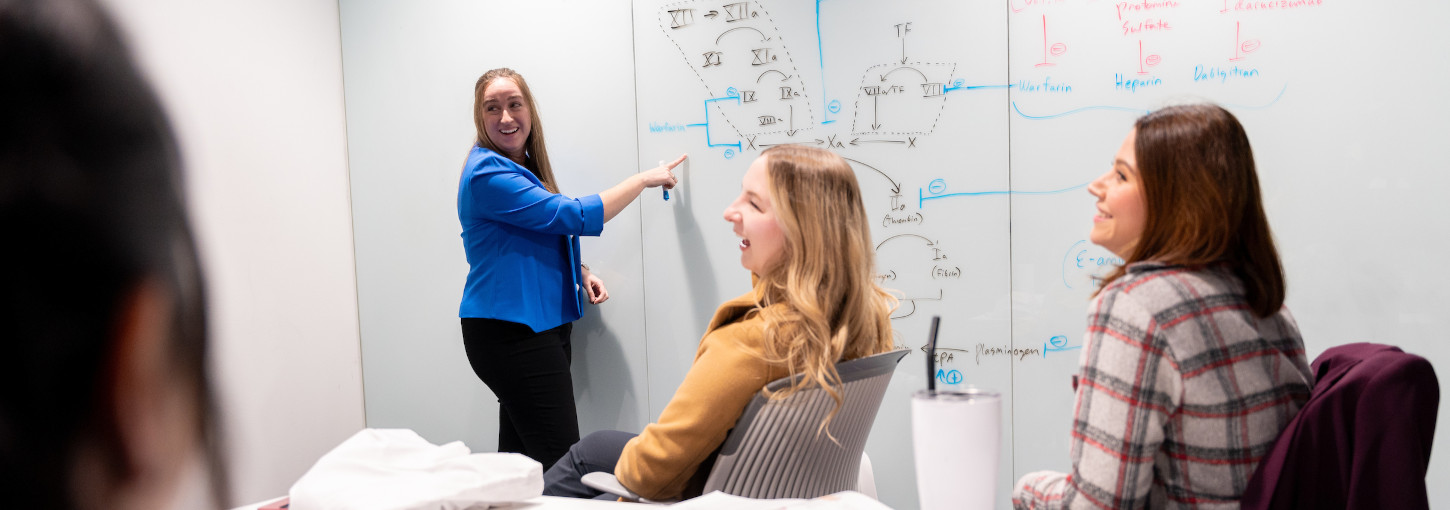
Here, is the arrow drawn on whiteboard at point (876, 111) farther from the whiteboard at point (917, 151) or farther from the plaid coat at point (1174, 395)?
the plaid coat at point (1174, 395)

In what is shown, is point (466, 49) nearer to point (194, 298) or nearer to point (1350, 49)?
point (194, 298)

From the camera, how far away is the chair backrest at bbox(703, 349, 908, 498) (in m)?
1.40

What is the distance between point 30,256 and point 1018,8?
2.62 metres

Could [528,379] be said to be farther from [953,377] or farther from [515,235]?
[953,377]

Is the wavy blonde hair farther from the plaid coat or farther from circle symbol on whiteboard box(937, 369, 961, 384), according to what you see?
circle symbol on whiteboard box(937, 369, 961, 384)

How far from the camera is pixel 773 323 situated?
143cm

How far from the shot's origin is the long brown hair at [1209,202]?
1.14 m

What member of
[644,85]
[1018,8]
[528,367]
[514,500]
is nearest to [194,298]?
[528,367]

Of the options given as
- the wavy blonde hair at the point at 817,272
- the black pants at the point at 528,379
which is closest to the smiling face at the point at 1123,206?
the wavy blonde hair at the point at 817,272

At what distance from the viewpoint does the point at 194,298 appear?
2.58m

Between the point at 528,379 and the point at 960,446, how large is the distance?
196cm

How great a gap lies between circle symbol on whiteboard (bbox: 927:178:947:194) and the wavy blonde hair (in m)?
1.01

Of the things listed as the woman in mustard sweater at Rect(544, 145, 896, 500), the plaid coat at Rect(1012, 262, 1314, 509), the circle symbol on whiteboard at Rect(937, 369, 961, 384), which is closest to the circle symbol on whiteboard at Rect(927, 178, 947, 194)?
the circle symbol on whiteboard at Rect(937, 369, 961, 384)

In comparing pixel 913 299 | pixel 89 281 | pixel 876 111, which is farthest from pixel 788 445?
pixel 89 281
